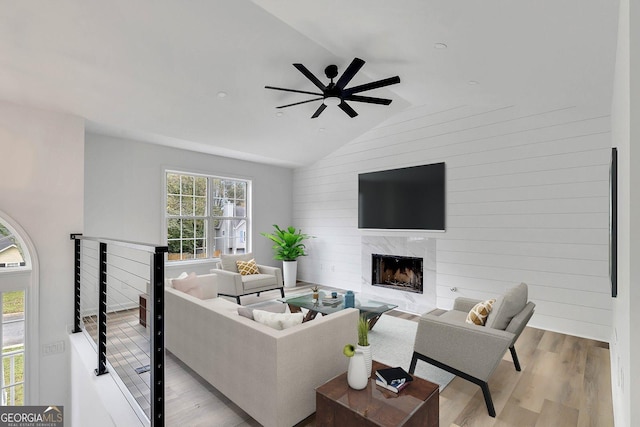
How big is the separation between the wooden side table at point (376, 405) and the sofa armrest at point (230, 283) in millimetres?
3128

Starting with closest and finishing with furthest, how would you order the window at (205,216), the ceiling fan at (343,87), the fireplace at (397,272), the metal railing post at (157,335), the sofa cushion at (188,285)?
the metal railing post at (157,335), the ceiling fan at (343,87), the sofa cushion at (188,285), the fireplace at (397,272), the window at (205,216)

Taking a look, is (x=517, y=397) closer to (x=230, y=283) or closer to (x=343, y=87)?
(x=343, y=87)

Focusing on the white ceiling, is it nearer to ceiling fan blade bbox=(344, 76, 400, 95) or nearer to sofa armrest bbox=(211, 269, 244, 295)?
ceiling fan blade bbox=(344, 76, 400, 95)

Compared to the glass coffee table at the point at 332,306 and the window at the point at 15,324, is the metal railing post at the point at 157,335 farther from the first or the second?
the window at the point at 15,324

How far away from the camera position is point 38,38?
2662 mm

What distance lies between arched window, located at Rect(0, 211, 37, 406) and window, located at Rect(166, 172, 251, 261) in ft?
7.12

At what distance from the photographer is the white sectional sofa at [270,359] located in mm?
2002

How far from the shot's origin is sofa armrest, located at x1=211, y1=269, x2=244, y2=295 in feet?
15.8

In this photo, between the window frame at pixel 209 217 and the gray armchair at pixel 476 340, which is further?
the window frame at pixel 209 217

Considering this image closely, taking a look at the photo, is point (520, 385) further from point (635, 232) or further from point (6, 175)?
point (6, 175)

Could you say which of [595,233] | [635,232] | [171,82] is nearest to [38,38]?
[171,82]

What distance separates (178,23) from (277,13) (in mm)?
874

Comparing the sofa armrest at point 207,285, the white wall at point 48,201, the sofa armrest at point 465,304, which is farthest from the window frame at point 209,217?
the sofa armrest at point 465,304

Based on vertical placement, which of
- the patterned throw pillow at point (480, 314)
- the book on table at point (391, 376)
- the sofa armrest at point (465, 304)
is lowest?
the book on table at point (391, 376)
